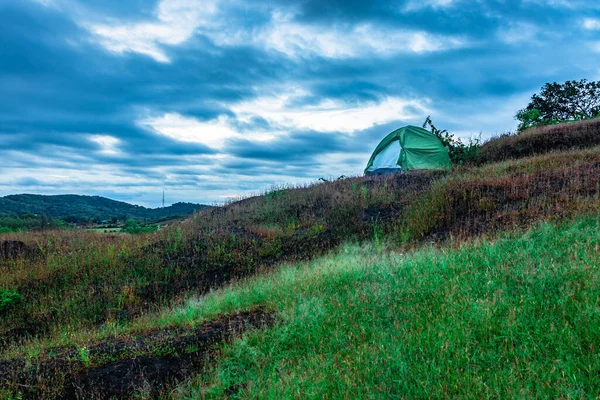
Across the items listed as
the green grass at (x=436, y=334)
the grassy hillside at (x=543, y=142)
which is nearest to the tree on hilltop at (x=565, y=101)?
the grassy hillside at (x=543, y=142)

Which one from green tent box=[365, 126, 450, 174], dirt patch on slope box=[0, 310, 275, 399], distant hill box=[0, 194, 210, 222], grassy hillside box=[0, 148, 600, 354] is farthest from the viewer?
distant hill box=[0, 194, 210, 222]

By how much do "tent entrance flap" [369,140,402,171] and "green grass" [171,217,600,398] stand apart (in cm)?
1667

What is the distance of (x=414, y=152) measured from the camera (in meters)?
23.2

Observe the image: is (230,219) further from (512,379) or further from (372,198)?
(512,379)

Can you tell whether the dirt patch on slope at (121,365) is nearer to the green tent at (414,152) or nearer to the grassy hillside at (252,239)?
the grassy hillside at (252,239)

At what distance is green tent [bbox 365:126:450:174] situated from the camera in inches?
905

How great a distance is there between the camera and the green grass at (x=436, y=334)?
353 cm

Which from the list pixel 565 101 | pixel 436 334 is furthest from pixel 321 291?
pixel 565 101

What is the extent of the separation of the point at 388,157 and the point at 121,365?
21505 millimetres

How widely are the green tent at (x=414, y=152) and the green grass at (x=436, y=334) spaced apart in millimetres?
16109

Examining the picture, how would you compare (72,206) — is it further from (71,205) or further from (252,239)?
(252,239)

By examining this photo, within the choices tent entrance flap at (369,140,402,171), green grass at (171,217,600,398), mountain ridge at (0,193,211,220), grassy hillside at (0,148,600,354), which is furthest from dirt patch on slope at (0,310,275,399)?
mountain ridge at (0,193,211,220)

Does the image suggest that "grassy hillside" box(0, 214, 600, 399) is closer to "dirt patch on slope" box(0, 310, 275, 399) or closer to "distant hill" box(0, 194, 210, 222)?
"dirt patch on slope" box(0, 310, 275, 399)

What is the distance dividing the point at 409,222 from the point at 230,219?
7917 mm
